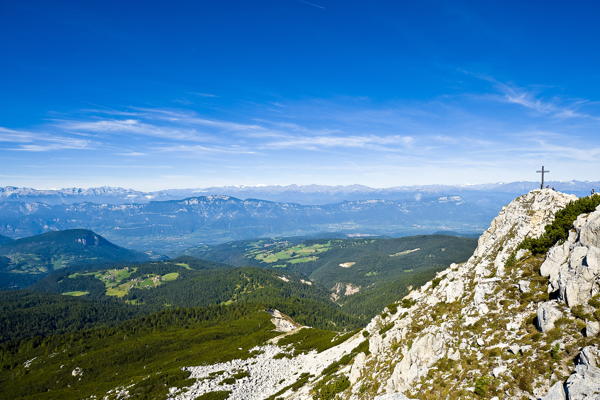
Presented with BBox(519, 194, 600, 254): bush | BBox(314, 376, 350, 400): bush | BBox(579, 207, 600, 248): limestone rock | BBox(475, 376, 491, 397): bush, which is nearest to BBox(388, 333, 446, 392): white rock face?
BBox(475, 376, 491, 397): bush

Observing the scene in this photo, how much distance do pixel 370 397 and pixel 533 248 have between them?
22.0m

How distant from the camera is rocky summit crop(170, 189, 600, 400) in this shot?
18.1 metres

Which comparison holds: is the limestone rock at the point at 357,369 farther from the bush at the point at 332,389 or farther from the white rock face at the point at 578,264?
the white rock face at the point at 578,264

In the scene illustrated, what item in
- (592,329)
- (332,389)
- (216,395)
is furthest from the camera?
(216,395)

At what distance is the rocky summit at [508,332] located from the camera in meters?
18.1

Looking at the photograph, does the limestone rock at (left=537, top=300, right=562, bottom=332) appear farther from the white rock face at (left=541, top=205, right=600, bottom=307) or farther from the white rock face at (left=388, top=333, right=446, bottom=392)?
Result: the white rock face at (left=388, top=333, right=446, bottom=392)

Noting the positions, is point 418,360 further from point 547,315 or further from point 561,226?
point 561,226

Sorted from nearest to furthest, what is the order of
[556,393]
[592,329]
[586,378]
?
[586,378] < [556,393] < [592,329]

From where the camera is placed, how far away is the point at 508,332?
910 inches

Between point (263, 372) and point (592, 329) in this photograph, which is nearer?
point (592, 329)

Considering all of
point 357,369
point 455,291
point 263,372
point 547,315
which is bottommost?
point 263,372

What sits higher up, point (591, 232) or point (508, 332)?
point (591, 232)

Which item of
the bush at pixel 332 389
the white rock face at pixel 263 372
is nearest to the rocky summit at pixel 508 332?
the bush at pixel 332 389

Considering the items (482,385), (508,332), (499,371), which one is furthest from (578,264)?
(482,385)
